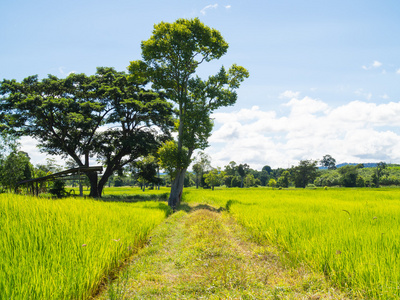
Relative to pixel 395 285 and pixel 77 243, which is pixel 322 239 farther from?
pixel 77 243


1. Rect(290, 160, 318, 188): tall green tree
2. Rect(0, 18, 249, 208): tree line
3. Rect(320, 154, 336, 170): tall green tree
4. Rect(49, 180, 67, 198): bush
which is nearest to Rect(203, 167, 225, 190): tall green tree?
Rect(290, 160, 318, 188): tall green tree

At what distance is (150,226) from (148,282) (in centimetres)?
383

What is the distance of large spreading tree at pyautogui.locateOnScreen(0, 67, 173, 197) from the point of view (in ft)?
68.4

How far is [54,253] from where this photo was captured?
3.44 metres

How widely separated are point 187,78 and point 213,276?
56.2 feet

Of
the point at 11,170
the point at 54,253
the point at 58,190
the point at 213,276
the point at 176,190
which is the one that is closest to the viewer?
the point at 54,253

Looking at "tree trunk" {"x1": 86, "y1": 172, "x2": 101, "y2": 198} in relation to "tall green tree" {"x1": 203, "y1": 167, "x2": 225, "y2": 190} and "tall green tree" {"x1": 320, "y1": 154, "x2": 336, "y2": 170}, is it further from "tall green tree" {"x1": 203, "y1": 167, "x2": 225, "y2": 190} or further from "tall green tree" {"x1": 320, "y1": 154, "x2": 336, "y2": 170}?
"tall green tree" {"x1": 320, "y1": 154, "x2": 336, "y2": 170}

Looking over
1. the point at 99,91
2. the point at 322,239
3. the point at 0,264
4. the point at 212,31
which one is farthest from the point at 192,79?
the point at 0,264

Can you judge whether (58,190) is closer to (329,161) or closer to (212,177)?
(212,177)

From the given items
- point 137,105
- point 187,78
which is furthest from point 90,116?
point 187,78

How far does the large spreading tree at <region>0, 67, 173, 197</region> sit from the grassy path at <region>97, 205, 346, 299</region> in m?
17.8

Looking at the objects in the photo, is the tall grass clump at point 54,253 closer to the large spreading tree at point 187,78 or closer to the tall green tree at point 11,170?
the large spreading tree at point 187,78

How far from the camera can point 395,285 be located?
2979mm

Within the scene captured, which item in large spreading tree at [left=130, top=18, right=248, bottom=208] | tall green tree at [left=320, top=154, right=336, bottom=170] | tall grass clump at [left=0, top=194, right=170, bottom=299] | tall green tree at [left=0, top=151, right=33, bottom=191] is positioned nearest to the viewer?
tall grass clump at [left=0, top=194, right=170, bottom=299]
